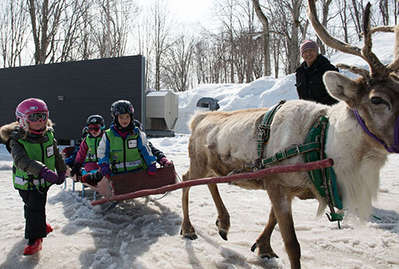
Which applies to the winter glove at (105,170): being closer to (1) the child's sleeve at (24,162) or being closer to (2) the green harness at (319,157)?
(1) the child's sleeve at (24,162)

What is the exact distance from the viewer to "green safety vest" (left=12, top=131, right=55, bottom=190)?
293cm

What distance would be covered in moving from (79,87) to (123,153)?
35.7ft

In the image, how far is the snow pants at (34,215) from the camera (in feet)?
9.40

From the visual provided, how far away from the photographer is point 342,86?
6.52ft

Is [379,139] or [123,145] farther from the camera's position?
[123,145]

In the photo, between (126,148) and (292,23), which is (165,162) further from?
(292,23)

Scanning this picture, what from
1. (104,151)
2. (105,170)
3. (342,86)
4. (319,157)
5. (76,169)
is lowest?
(76,169)

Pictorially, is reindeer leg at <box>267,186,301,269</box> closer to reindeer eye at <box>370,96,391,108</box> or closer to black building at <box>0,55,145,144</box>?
reindeer eye at <box>370,96,391,108</box>

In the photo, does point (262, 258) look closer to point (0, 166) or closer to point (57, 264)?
point (57, 264)

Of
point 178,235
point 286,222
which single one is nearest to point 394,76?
point 286,222

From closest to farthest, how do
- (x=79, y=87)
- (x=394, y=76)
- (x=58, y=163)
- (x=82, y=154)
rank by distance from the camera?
(x=394, y=76)
(x=58, y=163)
(x=82, y=154)
(x=79, y=87)

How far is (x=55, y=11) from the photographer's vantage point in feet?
67.9

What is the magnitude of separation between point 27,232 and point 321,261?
2840 millimetres

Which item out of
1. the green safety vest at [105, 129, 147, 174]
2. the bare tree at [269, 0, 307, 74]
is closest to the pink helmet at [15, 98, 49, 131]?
the green safety vest at [105, 129, 147, 174]
